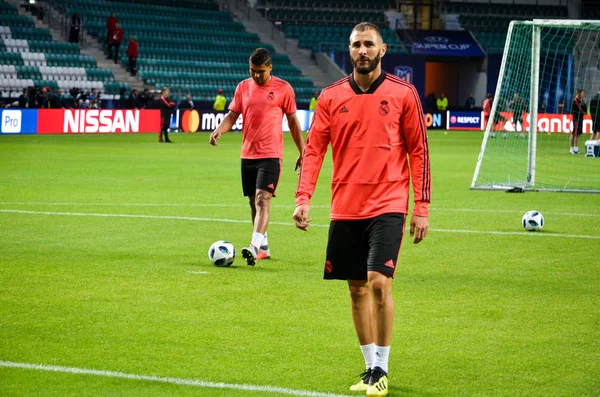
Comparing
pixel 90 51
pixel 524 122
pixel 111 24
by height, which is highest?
pixel 111 24

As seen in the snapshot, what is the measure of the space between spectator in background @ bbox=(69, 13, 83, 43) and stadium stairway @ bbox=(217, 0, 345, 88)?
38.6 ft

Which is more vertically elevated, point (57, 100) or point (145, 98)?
point (145, 98)

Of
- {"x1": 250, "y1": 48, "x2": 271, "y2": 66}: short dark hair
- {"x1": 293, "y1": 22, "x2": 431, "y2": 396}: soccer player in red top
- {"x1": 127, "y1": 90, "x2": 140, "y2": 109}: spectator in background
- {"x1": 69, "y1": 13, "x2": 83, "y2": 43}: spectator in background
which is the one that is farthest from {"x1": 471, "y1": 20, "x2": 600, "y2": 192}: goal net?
{"x1": 69, "y1": 13, "x2": 83, "y2": 43}: spectator in background

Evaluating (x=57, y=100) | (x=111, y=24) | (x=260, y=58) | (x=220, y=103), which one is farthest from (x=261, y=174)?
(x=111, y=24)

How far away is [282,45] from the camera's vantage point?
179 ft

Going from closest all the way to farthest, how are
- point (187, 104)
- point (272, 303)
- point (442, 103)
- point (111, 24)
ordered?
point (272, 303) < point (187, 104) < point (111, 24) < point (442, 103)

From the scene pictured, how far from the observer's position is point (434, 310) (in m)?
8.21

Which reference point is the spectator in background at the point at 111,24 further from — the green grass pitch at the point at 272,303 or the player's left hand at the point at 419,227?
the player's left hand at the point at 419,227

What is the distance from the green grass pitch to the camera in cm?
612

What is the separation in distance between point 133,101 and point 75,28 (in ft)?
19.7

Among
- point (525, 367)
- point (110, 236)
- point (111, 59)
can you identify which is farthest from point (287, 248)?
point (111, 59)

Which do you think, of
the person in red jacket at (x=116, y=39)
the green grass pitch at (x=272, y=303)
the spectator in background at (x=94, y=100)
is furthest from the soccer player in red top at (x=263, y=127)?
the person in red jacket at (x=116, y=39)

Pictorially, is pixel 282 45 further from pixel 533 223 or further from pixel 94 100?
pixel 533 223

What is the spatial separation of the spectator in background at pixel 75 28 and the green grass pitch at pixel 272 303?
28163 millimetres
